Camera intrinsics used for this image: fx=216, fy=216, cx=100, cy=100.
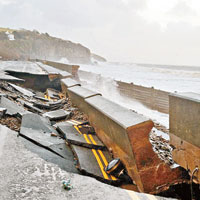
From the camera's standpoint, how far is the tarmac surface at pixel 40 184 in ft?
6.83

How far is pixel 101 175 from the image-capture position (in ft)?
10.4

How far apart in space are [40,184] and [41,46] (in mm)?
97085

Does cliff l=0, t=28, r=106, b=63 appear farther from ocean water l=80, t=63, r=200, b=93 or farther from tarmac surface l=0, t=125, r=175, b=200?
tarmac surface l=0, t=125, r=175, b=200

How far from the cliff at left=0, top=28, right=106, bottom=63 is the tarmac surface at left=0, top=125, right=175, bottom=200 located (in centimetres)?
6143

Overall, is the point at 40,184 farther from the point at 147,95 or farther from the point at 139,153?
the point at 147,95

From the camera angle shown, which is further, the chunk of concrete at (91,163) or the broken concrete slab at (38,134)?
the broken concrete slab at (38,134)

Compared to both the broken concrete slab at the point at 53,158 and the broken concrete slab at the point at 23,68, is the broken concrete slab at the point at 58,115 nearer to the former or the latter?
the broken concrete slab at the point at 53,158

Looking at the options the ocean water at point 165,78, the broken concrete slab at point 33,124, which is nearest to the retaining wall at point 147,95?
the ocean water at point 165,78

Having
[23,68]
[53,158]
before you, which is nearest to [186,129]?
[53,158]

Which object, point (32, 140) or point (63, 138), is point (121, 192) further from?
point (63, 138)

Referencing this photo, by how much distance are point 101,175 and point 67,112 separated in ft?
11.3

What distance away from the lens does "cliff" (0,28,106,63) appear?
236 feet

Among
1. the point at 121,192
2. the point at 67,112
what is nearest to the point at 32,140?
the point at 121,192

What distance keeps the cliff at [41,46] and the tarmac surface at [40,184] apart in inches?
2419
